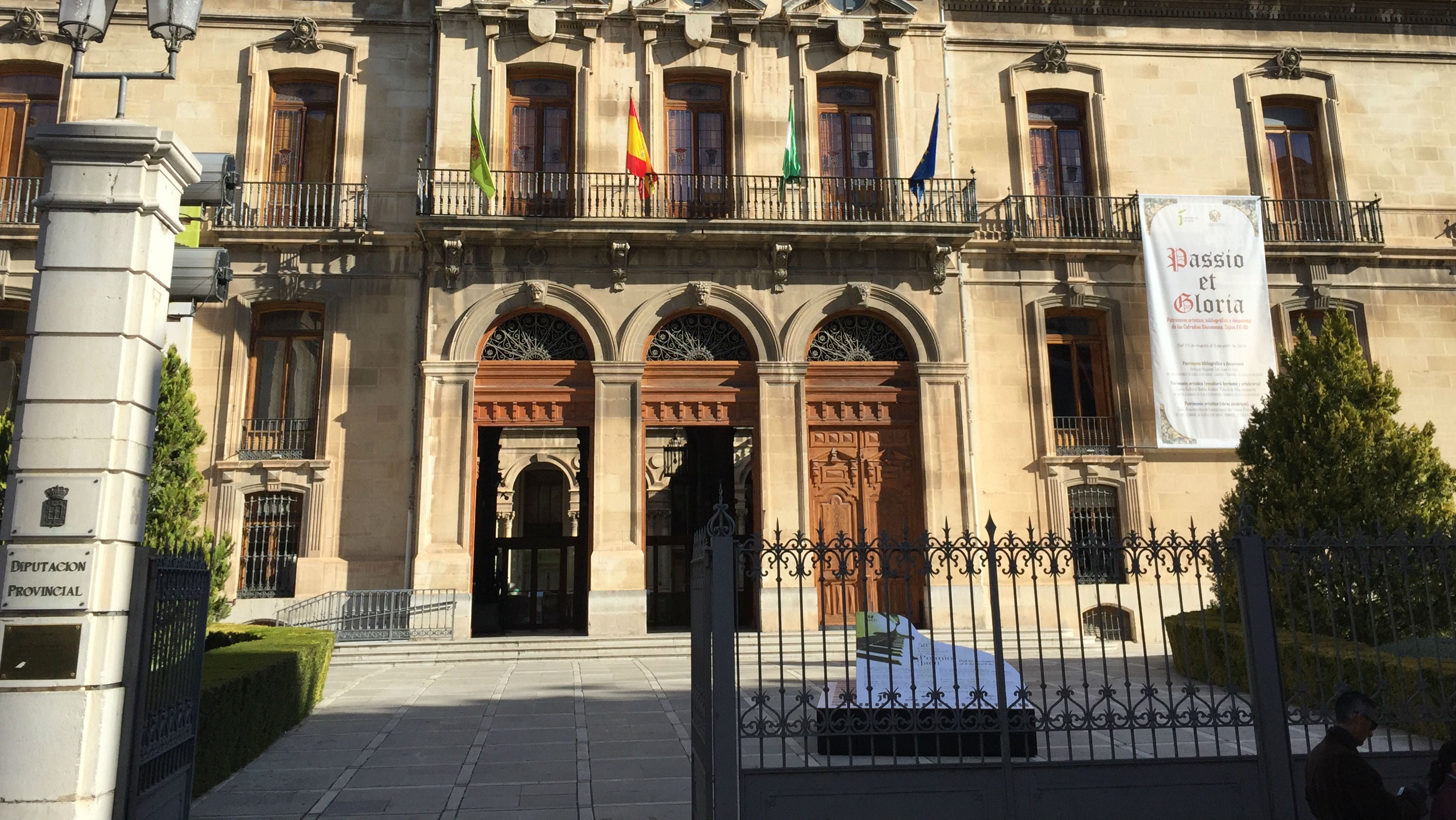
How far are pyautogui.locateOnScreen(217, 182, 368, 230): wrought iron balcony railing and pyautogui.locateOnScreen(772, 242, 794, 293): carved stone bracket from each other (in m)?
8.08

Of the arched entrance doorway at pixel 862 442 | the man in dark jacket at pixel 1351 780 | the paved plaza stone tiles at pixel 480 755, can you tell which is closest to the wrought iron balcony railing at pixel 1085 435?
the arched entrance doorway at pixel 862 442

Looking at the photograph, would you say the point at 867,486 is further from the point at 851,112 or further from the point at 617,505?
the point at 851,112

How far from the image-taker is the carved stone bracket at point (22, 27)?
1898cm

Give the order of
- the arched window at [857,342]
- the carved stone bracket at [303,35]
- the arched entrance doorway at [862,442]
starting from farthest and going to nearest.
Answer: the carved stone bracket at [303,35]
the arched window at [857,342]
the arched entrance doorway at [862,442]

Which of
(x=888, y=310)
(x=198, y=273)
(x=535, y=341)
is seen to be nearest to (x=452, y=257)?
(x=535, y=341)

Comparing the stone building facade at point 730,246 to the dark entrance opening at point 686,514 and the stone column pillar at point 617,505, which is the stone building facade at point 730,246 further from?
the dark entrance opening at point 686,514

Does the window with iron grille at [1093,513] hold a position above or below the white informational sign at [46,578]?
above

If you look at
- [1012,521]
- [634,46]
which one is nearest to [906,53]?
[634,46]

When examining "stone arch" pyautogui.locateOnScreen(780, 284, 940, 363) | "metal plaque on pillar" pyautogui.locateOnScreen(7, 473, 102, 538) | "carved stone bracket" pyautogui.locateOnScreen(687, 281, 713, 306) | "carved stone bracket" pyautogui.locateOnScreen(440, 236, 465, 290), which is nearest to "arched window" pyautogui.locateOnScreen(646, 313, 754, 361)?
"carved stone bracket" pyautogui.locateOnScreen(687, 281, 713, 306)

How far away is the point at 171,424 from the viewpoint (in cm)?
1443

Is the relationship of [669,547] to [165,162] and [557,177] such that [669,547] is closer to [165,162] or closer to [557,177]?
[557,177]

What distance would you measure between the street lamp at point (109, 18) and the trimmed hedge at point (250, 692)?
174 inches

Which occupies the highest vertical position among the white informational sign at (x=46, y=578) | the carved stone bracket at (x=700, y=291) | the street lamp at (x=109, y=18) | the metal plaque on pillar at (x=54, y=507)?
the carved stone bracket at (x=700, y=291)

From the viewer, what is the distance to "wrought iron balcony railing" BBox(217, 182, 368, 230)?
18.8 meters
